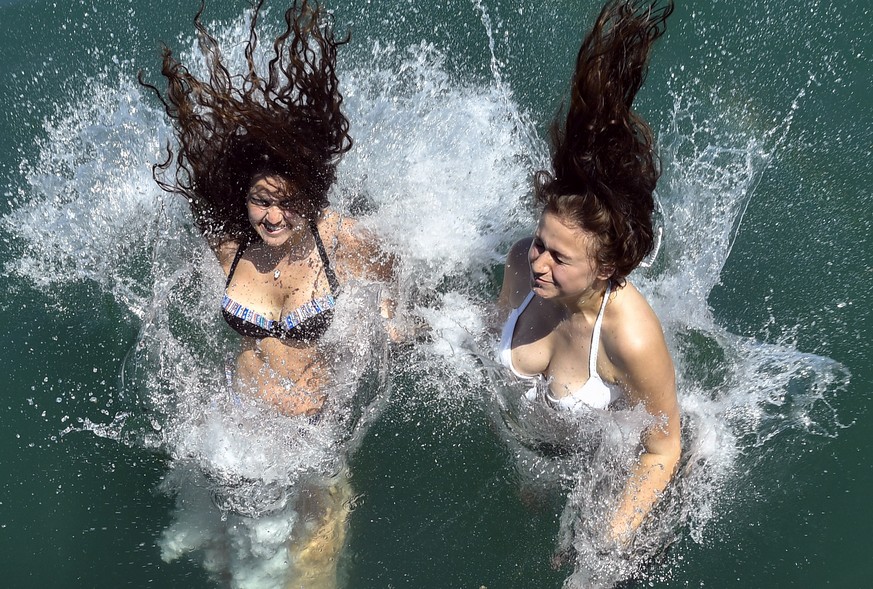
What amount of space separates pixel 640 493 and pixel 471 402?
1106mm

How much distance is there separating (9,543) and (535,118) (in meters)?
3.74

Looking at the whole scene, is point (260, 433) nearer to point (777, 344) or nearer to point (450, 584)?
point (450, 584)

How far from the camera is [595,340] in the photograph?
9.20 feet

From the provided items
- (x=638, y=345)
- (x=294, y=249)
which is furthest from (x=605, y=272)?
(x=294, y=249)

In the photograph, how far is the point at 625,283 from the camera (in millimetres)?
2678

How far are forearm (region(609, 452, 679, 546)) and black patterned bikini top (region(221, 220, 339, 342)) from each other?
4.71 ft

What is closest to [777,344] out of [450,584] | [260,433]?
[450,584]

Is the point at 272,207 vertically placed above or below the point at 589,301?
above

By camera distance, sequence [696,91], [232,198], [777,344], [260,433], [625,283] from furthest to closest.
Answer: [696,91]
[777,344]
[260,433]
[232,198]
[625,283]

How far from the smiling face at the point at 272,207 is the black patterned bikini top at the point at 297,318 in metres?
0.21

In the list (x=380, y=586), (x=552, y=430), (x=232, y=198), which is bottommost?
(x=380, y=586)

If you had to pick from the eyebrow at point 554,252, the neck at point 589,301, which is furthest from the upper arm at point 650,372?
the eyebrow at point 554,252

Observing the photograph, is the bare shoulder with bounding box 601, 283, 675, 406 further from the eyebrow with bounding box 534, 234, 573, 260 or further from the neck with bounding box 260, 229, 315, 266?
the neck with bounding box 260, 229, 315, 266

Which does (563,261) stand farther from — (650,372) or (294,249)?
(294,249)
